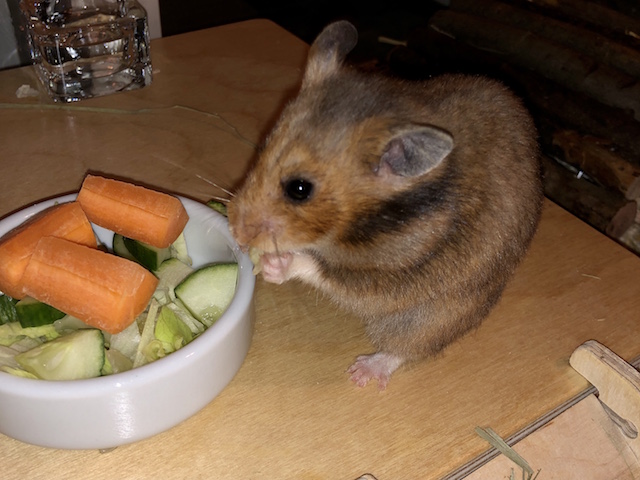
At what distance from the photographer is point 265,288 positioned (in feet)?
4.41

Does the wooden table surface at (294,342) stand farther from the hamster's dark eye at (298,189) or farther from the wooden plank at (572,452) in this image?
the hamster's dark eye at (298,189)

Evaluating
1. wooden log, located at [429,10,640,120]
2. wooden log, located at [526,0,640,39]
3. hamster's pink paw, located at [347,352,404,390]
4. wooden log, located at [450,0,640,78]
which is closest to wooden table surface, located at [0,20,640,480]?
hamster's pink paw, located at [347,352,404,390]

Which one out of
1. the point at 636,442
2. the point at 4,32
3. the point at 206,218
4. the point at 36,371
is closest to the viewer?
the point at 36,371

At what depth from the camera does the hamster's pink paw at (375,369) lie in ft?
3.79

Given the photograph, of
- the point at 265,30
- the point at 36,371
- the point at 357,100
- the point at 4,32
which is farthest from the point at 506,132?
the point at 4,32

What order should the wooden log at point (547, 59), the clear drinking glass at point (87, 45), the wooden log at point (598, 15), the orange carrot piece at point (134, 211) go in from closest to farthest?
1. the orange carrot piece at point (134, 211)
2. the clear drinking glass at point (87, 45)
3. the wooden log at point (547, 59)
4. the wooden log at point (598, 15)

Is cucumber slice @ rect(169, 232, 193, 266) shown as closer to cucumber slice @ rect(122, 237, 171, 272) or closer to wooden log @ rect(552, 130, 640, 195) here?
cucumber slice @ rect(122, 237, 171, 272)

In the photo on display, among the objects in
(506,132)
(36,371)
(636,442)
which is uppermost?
(506,132)

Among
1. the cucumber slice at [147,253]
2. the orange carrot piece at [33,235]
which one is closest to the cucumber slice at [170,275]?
the cucumber slice at [147,253]

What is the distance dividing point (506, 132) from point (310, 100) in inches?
12.7

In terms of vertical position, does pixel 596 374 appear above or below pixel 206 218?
below

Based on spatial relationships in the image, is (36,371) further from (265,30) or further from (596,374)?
(265,30)

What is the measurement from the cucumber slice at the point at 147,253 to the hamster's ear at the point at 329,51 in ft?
1.23

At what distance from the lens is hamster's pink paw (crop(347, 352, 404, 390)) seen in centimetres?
115
